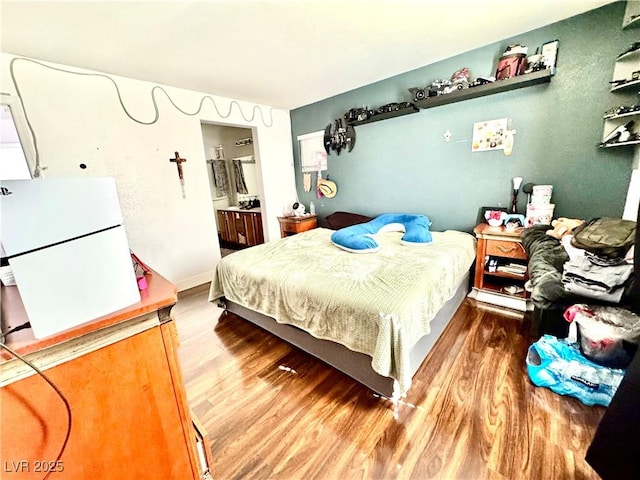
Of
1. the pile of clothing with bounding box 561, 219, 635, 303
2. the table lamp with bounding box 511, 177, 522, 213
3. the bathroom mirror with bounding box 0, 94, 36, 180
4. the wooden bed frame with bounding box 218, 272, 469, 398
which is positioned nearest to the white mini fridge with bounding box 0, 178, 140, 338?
→ the wooden bed frame with bounding box 218, 272, 469, 398

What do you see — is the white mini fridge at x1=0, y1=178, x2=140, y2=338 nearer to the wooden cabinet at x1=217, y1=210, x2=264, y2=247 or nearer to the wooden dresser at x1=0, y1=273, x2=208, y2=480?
the wooden dresser at x1=0, y1=273, x2=208, y2=480

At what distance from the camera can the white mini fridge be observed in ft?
1.97

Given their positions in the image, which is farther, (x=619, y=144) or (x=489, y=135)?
(x=489, y=135)

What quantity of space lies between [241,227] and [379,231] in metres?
2.88

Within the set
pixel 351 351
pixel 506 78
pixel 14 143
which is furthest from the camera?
pixel 506 78

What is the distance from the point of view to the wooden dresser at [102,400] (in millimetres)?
651

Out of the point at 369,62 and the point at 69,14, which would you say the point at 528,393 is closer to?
the point at 369,62

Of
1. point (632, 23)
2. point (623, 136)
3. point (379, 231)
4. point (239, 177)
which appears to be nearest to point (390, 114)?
point (379, 231)

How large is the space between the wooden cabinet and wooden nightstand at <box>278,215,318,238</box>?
0.49 m

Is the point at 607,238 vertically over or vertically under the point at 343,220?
over

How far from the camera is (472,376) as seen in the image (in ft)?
5.34

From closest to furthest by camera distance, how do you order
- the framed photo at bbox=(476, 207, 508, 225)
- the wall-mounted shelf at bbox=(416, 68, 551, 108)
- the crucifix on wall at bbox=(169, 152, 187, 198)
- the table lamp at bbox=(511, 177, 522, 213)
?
1. the wall-mounted shelf at bbox=(416, 68, 551, 108)
2. the table lamp at bbox=(511, 177, 522, 213)
3. the framed photo at bbox=(476, 207, 508, 225)
4. the crucifix on wall at bbox=(169, 152, 187, 198)

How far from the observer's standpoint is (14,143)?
1953mm

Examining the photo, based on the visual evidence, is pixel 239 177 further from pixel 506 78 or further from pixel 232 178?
pixel 506 78
